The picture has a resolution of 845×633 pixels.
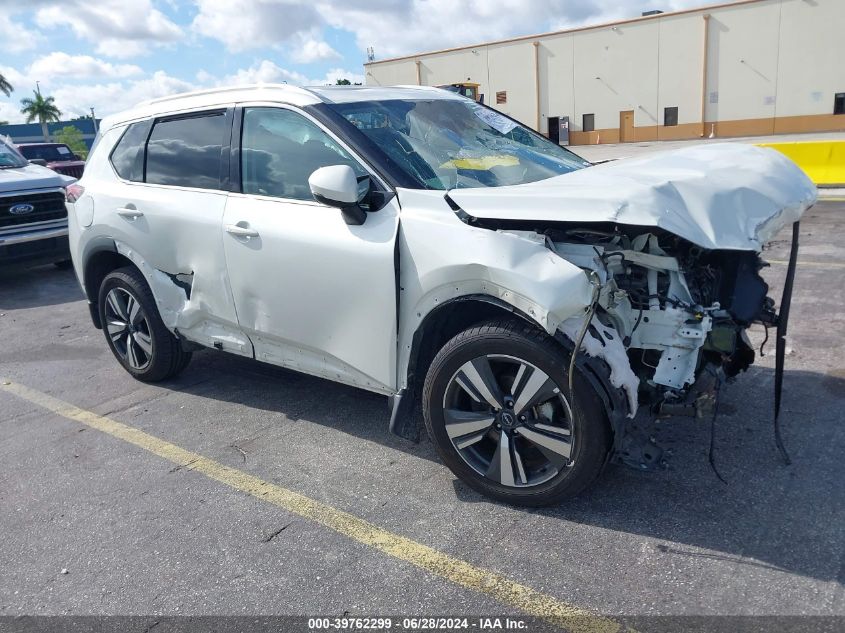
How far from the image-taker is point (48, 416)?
478cm

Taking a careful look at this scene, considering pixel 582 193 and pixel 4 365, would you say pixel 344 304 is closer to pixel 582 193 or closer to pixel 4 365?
pixel 582 193

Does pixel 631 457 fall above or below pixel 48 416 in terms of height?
above

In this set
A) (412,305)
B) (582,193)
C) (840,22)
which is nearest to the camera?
(582,193)

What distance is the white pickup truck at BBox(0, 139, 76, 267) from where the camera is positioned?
28.5 ft

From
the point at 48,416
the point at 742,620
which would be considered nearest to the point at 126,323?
the point at 48,416

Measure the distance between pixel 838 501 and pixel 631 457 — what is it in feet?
3.13

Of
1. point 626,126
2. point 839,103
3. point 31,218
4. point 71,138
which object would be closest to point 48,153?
point 31,218

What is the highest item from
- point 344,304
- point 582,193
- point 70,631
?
point 582,193

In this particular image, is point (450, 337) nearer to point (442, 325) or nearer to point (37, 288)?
point (442, 325)

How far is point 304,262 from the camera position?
3.63 m

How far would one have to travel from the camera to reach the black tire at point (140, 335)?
479 cm

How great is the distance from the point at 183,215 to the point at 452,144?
5.53ft

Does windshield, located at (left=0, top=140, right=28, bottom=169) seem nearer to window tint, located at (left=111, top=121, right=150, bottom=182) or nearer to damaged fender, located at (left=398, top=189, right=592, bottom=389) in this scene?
window tint, located at (left=111, top=121, right=150, bottom=182)

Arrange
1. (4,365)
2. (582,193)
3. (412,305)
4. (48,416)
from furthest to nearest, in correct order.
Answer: (4,365)
(48,416)
(412,305)
(582,193)
